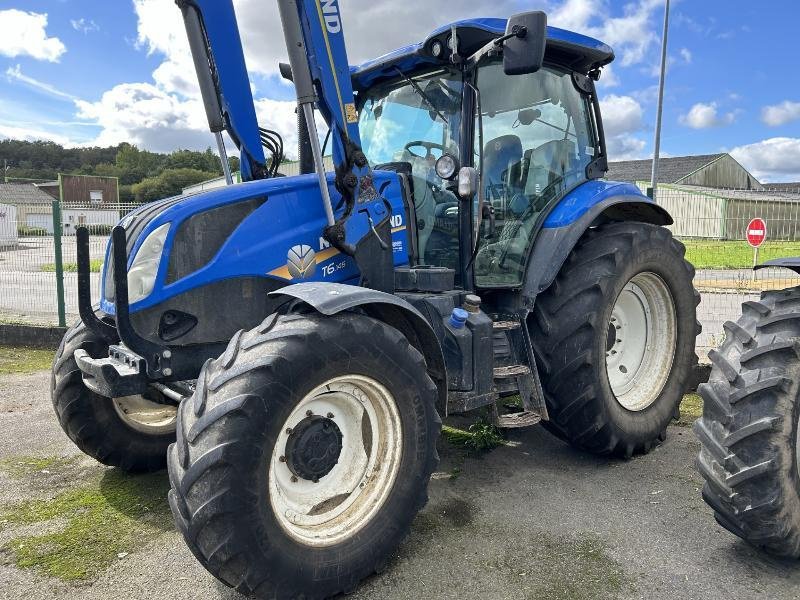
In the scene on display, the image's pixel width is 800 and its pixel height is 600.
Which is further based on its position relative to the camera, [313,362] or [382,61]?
[382,61]

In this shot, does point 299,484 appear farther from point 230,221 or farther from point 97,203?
point 97,203

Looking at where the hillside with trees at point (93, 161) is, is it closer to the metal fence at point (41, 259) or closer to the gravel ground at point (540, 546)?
the metal fence at point (41, 259)

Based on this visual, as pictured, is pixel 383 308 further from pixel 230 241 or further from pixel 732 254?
pixel 732 254

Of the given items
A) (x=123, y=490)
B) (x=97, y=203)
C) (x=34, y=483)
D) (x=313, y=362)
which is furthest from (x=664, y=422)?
(x=97, y=203)

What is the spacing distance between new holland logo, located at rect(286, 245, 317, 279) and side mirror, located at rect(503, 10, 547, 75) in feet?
4.76

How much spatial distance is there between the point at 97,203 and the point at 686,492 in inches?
294

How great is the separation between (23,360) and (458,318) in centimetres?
598

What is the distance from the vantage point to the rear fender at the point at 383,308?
105 inches

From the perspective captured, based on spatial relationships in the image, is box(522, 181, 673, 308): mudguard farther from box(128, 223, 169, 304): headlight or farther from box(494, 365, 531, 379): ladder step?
box(128, 223, 169, 304): headlight

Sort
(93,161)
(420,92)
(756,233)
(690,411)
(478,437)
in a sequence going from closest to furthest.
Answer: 1. (420,92)
2. (478,437)
3. (690,411)
4. (756,233)
5. (93,161)

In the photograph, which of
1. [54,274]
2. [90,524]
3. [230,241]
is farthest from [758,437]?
[54,274]

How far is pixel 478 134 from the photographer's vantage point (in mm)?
3807

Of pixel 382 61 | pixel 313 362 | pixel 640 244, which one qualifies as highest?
pixel 382 61

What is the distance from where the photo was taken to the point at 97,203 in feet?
26.3
